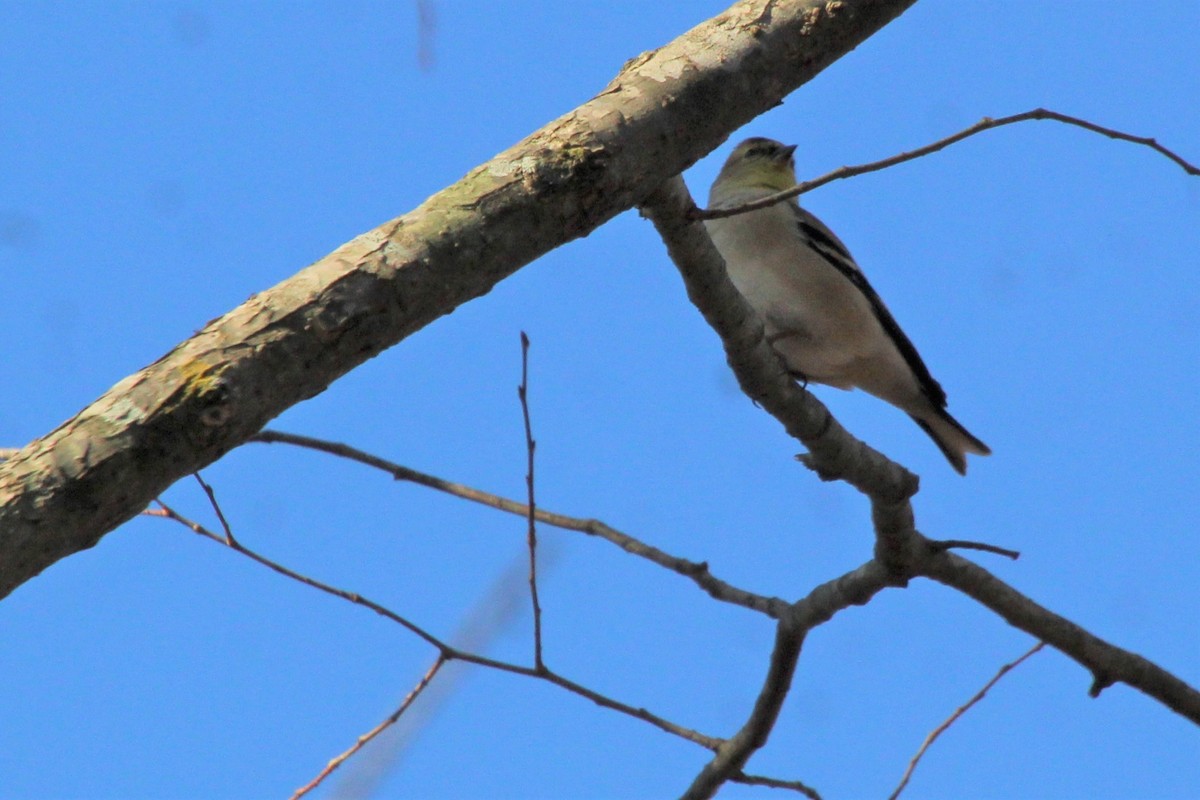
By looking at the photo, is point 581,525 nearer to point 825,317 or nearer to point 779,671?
point 779,671

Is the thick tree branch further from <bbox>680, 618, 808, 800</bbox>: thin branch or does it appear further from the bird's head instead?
the bird's head

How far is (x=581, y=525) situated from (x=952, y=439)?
283 centimetres

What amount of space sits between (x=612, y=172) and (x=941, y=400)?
465 centimetres

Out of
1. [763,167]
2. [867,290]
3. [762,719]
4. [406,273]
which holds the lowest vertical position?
[406,273]

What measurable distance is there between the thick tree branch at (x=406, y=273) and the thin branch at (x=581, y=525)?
2294mm

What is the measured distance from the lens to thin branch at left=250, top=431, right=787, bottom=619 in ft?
14.5

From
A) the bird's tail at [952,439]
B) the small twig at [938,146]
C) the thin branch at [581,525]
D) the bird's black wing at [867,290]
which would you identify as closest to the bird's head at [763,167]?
the bird's black wing at [867,290]

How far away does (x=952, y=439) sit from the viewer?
6.63 metres

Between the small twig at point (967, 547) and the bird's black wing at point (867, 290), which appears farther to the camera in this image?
the bird's black wing at point (867, 290)

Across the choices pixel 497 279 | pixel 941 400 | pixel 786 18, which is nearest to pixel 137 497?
pixel 497 279

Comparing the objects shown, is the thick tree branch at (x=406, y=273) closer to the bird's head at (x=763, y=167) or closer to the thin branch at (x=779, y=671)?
the thin branch at (x=779, y=671)

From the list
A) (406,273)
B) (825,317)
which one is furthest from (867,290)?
(406,273)

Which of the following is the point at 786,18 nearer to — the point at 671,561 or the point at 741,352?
the point at 741,352

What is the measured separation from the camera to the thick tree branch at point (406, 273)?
1.72 metres
